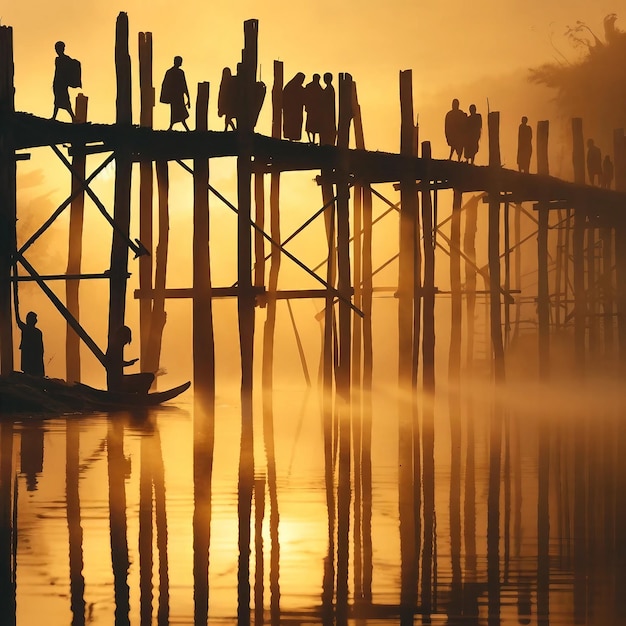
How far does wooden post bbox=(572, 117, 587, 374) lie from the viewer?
2944 centimetres

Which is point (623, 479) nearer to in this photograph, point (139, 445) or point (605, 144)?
point (139, 445)

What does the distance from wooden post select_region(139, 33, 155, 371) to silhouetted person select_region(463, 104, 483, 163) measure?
5423 millimetres

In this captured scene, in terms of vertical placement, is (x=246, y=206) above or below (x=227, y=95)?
below

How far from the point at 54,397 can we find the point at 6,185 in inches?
101

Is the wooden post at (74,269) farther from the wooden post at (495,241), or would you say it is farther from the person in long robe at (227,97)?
the wooden post at (495,241)

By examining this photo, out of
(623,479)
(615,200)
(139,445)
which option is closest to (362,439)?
(139,445)

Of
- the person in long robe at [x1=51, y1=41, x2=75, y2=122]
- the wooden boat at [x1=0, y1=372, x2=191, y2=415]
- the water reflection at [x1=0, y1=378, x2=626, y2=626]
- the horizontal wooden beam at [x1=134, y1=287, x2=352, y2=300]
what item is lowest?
the water reflection at [x1=0, y1=378, x2=626, y2=626]

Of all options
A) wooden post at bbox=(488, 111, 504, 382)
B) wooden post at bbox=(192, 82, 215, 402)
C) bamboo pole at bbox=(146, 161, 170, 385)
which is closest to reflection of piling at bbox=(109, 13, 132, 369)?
wooden post at bbox=(192, 82, 215, 402)

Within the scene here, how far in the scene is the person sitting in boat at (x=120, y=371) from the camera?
758 inches

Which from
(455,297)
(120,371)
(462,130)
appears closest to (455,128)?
(462,130)

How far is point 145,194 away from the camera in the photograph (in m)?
23.5

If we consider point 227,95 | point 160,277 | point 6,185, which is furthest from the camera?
point 160,277

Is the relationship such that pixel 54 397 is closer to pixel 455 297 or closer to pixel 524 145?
pixel 455 297

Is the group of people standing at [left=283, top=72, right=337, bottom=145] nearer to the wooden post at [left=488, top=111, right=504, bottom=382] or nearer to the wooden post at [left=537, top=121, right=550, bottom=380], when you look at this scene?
the wooden post at [left=488, top=111, right=504, bottom=382]
